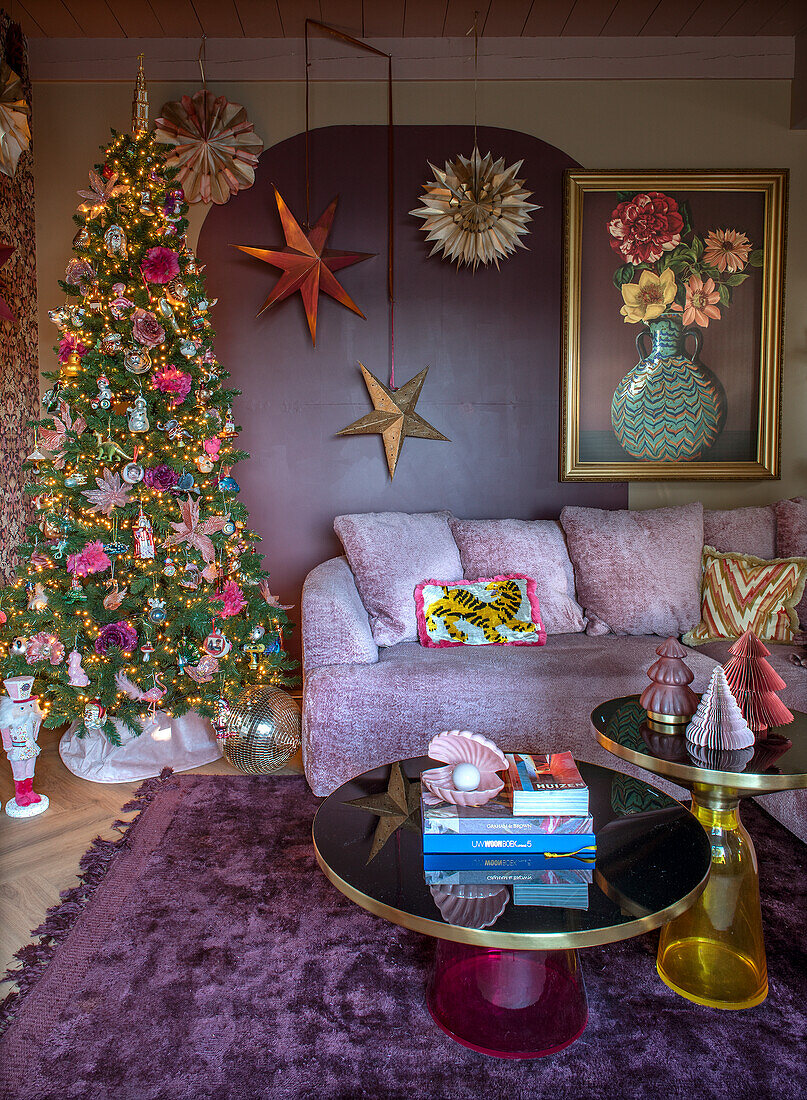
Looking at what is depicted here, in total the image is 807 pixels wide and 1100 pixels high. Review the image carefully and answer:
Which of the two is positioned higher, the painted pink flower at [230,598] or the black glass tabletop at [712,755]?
the painted pink flower at [230,598]

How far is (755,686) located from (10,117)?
309 centimetres

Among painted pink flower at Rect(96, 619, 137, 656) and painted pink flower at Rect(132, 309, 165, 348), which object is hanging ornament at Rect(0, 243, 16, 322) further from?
painted pink flower at Rect(96, 619, 137, 656)

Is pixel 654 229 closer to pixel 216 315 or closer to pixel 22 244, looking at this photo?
pixel 216 315

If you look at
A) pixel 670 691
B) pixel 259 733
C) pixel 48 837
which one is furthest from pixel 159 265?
pixel 670 691

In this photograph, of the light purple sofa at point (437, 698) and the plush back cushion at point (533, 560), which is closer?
the light purple sofa at point (437, 698)

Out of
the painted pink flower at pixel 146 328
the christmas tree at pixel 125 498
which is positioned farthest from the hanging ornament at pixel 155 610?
the painted pink flower at pixel 146 328

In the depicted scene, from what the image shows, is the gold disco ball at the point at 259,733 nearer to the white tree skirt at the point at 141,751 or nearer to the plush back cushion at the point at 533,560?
the white tree skirt at the point at 141,751

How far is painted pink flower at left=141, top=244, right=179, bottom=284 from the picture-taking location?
8.12 ft

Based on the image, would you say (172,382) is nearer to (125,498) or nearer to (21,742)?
(125,498)

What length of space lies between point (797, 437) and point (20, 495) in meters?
3.54

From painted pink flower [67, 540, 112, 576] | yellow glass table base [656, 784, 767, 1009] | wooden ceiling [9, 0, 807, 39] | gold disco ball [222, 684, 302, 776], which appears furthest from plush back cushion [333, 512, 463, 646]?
wooden ceiling [9, 0, 807, 39]

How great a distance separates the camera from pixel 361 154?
3164 millimetres

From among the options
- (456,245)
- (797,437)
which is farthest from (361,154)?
(797,437)

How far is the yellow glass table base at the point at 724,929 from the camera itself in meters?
1.43
